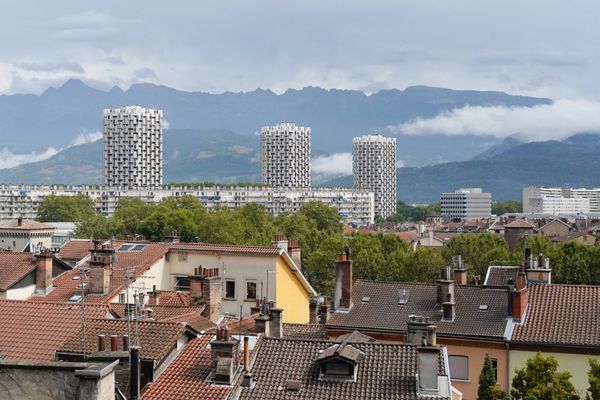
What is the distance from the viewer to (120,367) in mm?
21516

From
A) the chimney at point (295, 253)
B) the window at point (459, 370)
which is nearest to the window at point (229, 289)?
the chimney at point (295, 253)

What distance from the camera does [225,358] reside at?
22.1m

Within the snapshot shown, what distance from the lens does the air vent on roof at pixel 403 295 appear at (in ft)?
129

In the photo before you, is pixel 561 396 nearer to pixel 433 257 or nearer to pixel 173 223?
pixel 433 257

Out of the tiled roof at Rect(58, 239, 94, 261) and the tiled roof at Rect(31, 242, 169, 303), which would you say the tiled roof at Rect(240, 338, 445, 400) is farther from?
the tiled roof at Rect(58, 239, 94, 261)

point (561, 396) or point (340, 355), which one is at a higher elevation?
point (340, 355)

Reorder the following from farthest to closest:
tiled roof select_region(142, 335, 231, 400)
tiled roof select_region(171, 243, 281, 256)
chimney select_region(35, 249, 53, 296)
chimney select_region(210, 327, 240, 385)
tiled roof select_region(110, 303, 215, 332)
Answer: tiled roof select_region(171, 243, 281, 256) → chimney select_region(35, 249, 53, 296) → tiled roof select_region(110, 303, 215, 332) → chimney select_region(210, 327, 240, 385) → tiled roof select_region(142, 335, 231, 400)

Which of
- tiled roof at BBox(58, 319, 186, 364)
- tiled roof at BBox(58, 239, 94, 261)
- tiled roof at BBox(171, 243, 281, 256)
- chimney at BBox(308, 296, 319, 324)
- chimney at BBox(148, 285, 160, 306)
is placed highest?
tiled roof at BBox(171, 243, 281, 256)

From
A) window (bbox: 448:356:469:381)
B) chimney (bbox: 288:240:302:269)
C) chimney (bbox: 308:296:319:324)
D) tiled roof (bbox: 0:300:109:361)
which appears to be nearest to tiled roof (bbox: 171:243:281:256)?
chimney (bbox: 288:240:302:269)

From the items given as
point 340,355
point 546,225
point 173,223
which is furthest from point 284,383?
point 546,225

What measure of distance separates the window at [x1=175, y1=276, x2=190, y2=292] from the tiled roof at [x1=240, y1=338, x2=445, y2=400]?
81.1 feet

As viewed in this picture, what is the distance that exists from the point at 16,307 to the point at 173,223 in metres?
90.5

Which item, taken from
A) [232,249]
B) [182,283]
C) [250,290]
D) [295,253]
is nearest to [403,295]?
[250,290]

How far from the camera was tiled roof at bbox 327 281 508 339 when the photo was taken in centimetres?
3609
